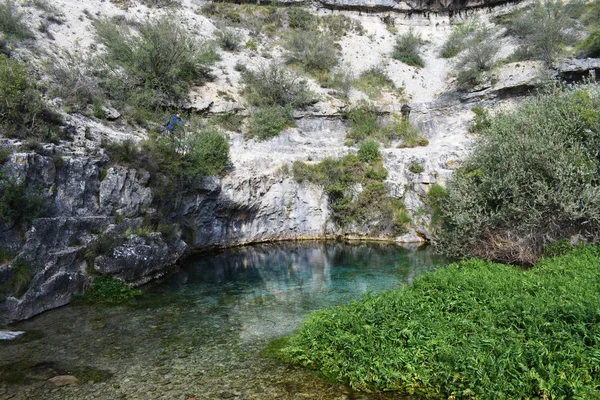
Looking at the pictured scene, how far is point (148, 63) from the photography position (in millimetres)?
24406

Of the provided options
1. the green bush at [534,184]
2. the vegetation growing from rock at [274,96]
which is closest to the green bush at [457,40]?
the vegetation growing from rock at [274,96]

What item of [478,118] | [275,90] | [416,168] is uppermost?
[275,90]

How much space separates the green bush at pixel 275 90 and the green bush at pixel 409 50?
13.2 metres

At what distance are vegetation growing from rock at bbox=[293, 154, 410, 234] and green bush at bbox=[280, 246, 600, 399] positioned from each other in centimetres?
1427

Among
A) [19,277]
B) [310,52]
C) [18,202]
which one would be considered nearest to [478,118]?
[310,52]

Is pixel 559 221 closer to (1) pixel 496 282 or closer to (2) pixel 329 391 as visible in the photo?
(1) pixel 496 282

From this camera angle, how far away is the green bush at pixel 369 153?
23.8 m

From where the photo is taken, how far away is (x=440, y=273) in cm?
952

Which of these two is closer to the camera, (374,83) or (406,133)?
(406,133)

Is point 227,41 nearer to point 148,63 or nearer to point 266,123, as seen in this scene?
point 148,63

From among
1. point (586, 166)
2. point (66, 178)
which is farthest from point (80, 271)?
point (586, 166)

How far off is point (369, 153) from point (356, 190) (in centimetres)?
272

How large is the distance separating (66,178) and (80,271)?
10.5ft

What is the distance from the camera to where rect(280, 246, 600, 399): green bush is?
4828 mm
